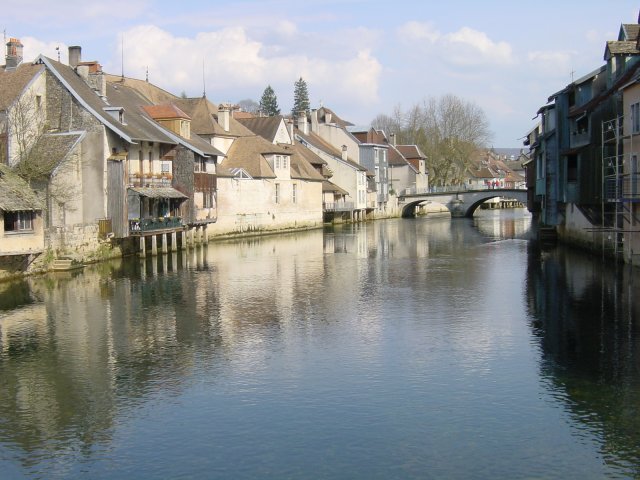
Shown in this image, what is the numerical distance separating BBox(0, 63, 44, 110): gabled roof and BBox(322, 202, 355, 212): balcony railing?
39.0 meters

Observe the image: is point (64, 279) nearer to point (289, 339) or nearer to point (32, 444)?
point (289, 339)

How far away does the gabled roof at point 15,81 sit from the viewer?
35969 mm

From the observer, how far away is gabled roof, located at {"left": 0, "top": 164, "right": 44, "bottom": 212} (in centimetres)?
3011

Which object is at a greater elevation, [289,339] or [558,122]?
[558,122]

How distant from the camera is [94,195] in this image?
3784cm

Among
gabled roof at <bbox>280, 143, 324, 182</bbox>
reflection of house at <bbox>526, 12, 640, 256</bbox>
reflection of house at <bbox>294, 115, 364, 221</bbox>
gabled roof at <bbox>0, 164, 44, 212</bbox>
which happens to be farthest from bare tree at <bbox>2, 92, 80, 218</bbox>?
reflection of house at <bbox>294, 115, 364, 221</bbox>

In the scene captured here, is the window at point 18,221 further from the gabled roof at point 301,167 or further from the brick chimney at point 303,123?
the brick chimney at point 303,123

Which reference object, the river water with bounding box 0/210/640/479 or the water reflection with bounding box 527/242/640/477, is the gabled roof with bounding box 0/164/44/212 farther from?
the water reflection with bounding box 527/242/640/477

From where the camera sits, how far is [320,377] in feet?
A: 56.6

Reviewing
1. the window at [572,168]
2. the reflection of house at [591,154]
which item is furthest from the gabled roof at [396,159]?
the window at [572,168]

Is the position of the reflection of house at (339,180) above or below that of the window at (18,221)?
above

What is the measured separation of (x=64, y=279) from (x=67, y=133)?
9013 mm

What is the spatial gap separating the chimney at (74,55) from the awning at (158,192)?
343 inches

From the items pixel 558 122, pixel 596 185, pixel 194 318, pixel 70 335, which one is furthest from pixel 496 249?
pixel 70 335
